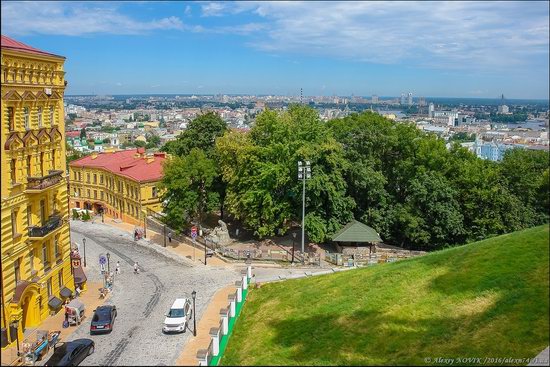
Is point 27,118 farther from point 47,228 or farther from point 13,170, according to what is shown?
point 47,228

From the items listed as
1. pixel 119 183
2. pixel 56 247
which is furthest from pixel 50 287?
pixel 119 183

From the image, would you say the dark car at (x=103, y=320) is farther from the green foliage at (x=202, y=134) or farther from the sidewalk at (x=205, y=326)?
the green foliage at (x=202, y=134)

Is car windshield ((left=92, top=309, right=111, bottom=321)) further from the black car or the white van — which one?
the white van

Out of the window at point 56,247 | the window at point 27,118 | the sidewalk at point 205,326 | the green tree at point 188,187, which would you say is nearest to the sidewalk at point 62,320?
the window at point 56,247

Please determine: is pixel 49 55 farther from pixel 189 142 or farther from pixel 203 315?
pixel 189 142

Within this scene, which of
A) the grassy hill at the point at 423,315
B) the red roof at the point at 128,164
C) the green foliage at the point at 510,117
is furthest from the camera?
the red roof at the point at 128,164

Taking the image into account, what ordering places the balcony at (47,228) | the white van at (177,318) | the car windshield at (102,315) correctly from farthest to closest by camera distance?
the balcony at (47,228)
the car windshield at (102,315)
the white van at (177,318)

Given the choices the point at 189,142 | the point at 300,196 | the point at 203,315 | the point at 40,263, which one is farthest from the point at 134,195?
the point at 203,315

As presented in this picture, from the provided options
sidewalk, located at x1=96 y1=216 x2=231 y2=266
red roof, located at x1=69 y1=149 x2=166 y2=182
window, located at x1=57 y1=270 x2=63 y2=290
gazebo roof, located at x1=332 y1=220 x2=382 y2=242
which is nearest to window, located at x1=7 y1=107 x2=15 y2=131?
window, located at x1=57 y1=270 x2=63 y2=290
